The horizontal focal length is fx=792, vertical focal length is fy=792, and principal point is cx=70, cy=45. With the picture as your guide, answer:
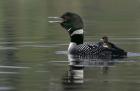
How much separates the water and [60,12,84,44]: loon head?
1.43 ft

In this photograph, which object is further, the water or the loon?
the loon

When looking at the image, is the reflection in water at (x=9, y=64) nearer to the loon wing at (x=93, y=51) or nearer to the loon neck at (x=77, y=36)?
the loon neck at (x=77, y=36)

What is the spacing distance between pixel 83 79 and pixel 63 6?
2592cm

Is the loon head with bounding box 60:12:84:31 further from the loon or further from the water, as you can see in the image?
the water

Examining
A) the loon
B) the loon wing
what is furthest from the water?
the loon wing

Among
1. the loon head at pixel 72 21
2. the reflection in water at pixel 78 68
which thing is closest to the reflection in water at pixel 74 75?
the reflection in water at pixel 78 68

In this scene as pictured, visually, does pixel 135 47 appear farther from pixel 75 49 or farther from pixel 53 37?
pixel 53 37


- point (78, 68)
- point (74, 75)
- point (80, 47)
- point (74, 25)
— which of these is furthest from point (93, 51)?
point (74, 75)

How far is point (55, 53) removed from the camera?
59.8ft

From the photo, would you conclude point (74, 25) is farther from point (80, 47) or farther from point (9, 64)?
point (9, 64)

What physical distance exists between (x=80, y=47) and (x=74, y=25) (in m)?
0.77

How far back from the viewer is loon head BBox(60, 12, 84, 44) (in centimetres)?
1848

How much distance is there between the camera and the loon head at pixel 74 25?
1848cm

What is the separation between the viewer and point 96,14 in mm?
33969
